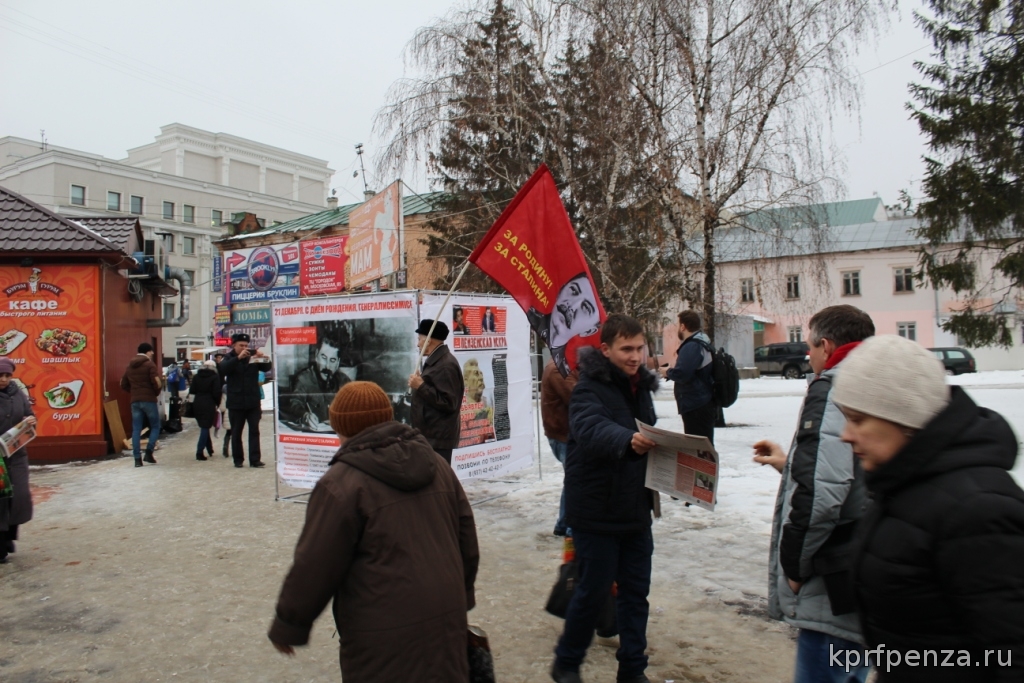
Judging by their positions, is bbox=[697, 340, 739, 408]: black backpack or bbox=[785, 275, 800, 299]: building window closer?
bbox=[697, 340, 739, 408]: black backpack

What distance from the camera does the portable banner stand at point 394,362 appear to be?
765 centimetres

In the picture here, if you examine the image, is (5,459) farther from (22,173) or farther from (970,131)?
(22,173)

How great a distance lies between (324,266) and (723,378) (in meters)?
18.7

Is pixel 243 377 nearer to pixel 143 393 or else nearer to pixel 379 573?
pixel 143 393

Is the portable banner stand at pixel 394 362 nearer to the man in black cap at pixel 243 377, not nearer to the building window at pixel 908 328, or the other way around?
the man in black cap at pixel 243 377

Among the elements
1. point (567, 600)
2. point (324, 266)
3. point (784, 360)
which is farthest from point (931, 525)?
point (784, 360)

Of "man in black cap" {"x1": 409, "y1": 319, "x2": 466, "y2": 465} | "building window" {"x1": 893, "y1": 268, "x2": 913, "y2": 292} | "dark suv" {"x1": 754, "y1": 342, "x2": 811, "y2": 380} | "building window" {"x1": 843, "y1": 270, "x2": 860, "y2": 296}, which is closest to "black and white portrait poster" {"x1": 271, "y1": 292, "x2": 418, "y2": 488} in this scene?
"man in black cap" {"x1": 409, "y1": 319, "x2": 466, "y2": 465}

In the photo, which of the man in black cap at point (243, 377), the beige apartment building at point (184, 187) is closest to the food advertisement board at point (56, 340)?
the man in black cap at point (243, 377)

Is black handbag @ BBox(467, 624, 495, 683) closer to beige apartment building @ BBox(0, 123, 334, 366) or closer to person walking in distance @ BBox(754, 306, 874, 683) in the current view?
person walking in distance @ BBox(754, 306, 874, 683)

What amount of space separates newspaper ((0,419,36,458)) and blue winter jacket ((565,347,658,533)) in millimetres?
4790

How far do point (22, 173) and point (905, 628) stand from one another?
6699cm

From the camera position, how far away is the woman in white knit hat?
1.44 m

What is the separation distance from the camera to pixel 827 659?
2652mm

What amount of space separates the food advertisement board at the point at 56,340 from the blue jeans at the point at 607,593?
1147 cm
